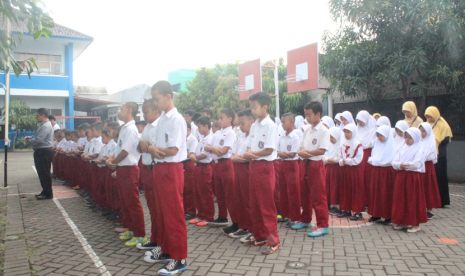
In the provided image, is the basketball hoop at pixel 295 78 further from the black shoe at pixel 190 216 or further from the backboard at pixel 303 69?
the black shoe at pixel 190 216

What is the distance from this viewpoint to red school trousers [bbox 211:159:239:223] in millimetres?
5478

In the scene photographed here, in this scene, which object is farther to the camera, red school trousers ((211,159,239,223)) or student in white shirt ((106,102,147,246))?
red school trousers ((211,159,239,223))

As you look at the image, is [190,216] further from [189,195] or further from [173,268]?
[173,268]

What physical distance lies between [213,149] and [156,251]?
1681mm

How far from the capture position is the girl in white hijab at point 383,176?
5.86m

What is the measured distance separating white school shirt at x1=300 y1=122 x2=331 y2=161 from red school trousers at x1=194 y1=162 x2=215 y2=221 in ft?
5.38

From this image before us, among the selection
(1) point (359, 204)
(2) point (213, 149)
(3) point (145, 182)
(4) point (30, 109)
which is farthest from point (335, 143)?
(4) point (30, 109)

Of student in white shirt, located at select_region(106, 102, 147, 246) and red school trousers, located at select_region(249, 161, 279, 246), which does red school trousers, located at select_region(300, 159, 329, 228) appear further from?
student in white shirt, located at select_region(106, 102, 147, 246)

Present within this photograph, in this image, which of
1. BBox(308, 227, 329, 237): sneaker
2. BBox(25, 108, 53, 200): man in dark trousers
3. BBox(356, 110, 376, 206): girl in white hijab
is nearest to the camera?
BBox(308, 227, 329, 237): sneaker

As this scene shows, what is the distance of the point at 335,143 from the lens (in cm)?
646

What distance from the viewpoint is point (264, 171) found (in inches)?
181

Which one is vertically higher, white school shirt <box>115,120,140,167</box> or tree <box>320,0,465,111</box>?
tree <box>320,0,465,111</box>

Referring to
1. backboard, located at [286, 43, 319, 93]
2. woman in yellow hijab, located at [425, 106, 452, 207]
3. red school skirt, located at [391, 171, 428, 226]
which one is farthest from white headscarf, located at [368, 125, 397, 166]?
backboard, located at [286, 43, 319, 93]

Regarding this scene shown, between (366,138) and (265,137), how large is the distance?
300 cm
